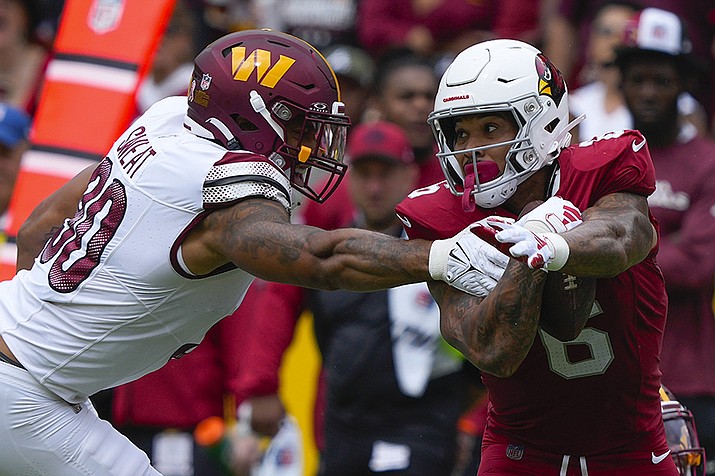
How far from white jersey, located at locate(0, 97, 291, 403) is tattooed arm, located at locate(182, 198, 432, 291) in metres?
0.09

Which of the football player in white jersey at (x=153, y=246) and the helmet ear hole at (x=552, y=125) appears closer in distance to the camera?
the football player in white jersey at (x=153, y=246)

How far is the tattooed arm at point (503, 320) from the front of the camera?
3688 mm

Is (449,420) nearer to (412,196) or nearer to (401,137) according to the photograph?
(401,137)

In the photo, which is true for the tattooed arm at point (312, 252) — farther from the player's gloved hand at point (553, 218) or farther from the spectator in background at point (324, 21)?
the spectator in background at point (324, 21)

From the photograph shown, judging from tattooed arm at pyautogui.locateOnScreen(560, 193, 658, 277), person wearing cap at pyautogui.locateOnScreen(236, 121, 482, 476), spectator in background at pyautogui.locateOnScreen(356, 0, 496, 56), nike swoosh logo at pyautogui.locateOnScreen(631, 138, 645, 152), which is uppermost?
nike swoosh logo at pyautogui.locateOnScreen(631, 138, 645, 152)

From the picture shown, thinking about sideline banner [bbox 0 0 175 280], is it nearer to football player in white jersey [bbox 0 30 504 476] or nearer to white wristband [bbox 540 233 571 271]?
football player in white jersey [bbox 0 30 504 476]

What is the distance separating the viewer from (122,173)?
13.9ft

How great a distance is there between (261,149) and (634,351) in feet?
4.21

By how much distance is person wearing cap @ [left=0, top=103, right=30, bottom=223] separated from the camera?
297 inches

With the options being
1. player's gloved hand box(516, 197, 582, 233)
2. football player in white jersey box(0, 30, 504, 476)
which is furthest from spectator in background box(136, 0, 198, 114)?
player's gloved hand box(516, 197, 582, 233)

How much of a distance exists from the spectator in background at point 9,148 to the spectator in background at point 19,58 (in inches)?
38.9

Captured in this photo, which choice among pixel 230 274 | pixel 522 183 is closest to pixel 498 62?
pixel 522 183

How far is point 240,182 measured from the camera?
3.99 metres

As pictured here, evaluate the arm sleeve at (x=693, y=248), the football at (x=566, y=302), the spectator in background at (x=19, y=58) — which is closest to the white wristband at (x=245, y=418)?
the arm sleeve at (x=693, y=248)
